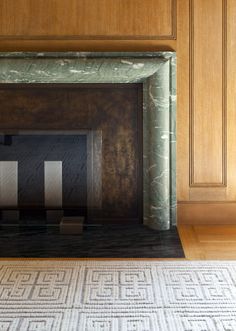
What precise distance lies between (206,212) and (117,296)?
149cm

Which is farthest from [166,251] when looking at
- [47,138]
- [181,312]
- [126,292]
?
[47,138]

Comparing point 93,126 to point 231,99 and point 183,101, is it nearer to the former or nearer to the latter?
point 183,101

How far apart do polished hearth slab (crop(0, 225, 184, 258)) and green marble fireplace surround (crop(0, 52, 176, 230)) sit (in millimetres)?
213

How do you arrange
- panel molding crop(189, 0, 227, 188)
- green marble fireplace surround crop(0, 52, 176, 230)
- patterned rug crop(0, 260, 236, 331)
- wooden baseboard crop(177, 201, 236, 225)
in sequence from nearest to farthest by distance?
patterned rug crop(0, 260, 236, 331)
green marble fireplace surround crop(0, 52, 176, 230)
panel molding crop(189, 0, 227, 188)
wooden baseboard crop(177, 201, 236, 225)

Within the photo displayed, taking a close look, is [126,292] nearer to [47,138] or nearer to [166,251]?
[166,251]

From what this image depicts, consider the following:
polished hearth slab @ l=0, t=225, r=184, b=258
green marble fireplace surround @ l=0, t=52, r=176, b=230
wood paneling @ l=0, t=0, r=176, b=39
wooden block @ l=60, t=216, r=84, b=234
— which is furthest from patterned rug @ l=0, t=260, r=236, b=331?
wood paneling @ l=0, t=0, r=176, b=39

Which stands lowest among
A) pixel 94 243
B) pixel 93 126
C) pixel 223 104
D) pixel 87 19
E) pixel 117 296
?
pixel 117 296

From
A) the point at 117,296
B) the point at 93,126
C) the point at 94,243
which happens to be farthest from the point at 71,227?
the point at 117,296

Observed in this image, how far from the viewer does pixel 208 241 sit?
3.36 meters

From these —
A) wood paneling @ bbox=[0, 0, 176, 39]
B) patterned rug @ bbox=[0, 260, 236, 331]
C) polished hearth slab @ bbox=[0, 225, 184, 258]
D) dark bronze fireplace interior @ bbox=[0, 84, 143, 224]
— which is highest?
wood paneling @ bbox=[0, 0, 176, 39]

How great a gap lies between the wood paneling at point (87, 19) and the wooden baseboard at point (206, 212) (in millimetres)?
1107

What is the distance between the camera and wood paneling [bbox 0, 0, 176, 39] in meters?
3.59

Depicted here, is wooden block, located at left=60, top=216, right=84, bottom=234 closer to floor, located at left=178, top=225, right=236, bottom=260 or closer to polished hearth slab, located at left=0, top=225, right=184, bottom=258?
polished hearth slab, located at left=0, top=225, right=184, bottom=258

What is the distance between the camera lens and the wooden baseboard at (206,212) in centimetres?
377
